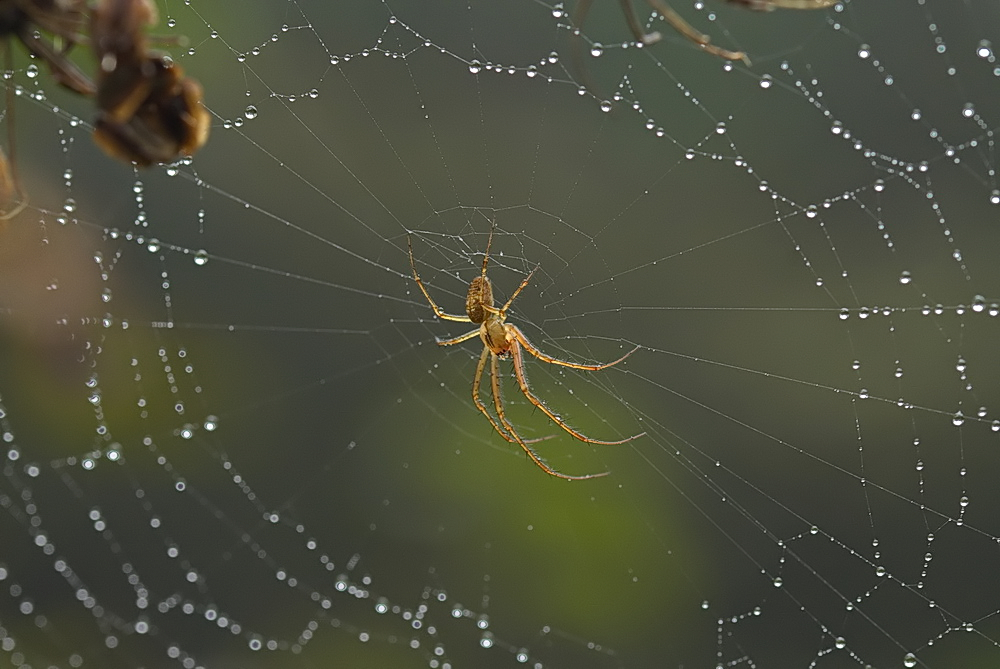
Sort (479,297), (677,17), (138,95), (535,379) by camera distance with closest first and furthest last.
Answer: (138,95)
(677,17)
(479,297)
(535,379)

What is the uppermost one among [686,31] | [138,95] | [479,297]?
[479,297]

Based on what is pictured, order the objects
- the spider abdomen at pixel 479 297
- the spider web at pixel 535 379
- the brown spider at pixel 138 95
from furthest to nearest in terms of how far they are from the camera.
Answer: the spider web at pixel 535 379 → the spider abdomen at pixel 479 297 → the brown spider at pixel 138 95

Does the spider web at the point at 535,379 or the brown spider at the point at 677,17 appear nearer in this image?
the brown spider at the point at 677,17

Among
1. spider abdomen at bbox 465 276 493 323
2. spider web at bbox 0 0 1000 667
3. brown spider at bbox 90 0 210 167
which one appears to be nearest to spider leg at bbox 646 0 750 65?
→ brown spider at bbox 90 0 210 167

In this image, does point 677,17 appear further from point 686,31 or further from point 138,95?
point 138,95

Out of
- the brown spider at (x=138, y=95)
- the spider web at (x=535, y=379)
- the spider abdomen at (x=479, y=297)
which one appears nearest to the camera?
the brown spider at (x=138, y=95)

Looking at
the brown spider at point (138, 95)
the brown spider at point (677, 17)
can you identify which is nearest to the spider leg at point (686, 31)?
the brown spider at point (677, 17)

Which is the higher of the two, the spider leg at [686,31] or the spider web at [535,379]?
the spider web at [535,379]

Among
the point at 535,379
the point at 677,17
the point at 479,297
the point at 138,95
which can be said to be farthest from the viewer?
the point at 535,379

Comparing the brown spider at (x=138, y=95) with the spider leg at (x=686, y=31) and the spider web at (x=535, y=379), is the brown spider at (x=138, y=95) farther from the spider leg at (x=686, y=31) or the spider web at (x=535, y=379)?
the spider web at (x=535, y=379)

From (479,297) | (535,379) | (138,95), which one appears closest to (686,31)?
(138,95)
